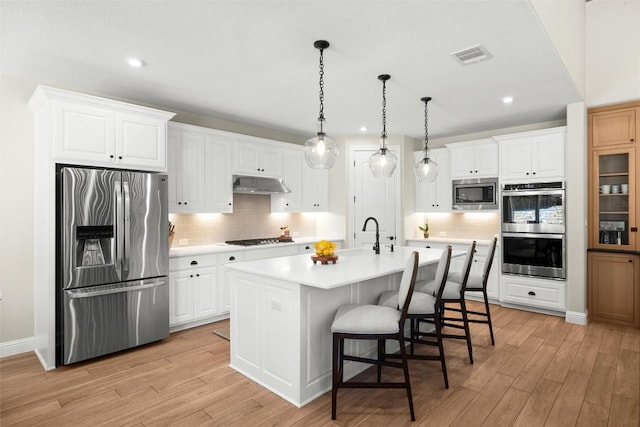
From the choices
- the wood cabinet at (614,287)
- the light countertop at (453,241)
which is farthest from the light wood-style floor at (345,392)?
the light countertop at (453,241)

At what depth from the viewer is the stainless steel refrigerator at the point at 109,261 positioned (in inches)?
124

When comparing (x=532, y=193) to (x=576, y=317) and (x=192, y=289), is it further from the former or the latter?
(x=192, y=289)

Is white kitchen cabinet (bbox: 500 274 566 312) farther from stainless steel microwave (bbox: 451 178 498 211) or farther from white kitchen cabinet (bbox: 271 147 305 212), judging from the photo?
white kitchen cabinet (bbox: 271 147 305 212)

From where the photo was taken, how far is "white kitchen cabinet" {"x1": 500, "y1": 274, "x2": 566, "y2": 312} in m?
4.57

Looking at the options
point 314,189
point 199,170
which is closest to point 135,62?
point 199,170

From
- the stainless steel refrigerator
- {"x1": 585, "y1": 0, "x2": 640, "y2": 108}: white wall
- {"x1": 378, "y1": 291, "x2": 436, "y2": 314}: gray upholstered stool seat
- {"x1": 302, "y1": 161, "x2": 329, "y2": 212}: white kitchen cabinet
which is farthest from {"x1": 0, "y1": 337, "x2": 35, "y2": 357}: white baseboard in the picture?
{"x1": 585, "y1": 0, "x2": 640, "y2": 108}: white wall

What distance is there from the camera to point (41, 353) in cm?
331

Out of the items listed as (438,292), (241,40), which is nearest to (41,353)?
(241,40)

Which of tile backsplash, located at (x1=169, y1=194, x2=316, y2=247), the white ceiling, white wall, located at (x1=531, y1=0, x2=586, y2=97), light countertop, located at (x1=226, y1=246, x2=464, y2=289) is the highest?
white wall, located at (x1=531, y1=0, x2=586, y2=97)

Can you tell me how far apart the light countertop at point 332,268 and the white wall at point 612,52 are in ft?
9.86

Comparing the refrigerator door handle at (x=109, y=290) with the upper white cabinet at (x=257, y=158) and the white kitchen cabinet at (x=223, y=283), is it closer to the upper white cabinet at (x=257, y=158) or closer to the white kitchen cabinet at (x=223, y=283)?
the white kitchen cabinet at (x=223, y=283)

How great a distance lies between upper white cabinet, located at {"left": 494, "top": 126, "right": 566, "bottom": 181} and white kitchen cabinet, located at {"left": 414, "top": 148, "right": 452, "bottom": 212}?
98 centimetres

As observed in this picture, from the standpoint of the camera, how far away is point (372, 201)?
613 cm

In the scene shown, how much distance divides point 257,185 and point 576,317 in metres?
4.41
